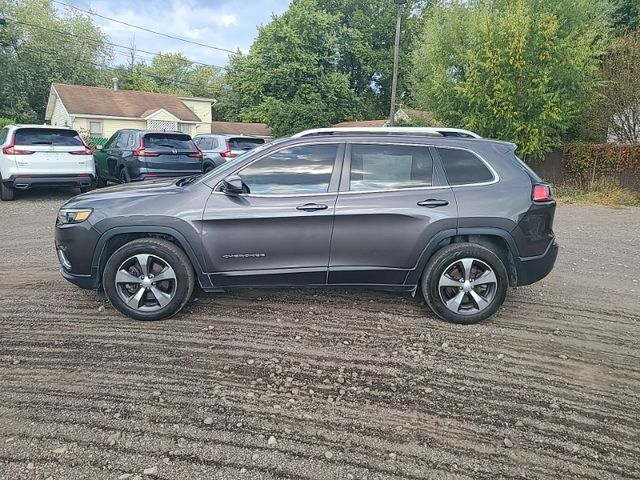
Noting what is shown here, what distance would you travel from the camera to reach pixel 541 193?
4.27 meters

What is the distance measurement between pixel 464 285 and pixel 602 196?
12.2 m

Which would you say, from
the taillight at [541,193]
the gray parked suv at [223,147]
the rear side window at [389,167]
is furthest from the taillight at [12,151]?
the taillight at [541,193]

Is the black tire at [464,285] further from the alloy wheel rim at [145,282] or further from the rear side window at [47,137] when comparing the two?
the rear side window at [47,137]

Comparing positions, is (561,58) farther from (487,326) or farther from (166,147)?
(487,326)

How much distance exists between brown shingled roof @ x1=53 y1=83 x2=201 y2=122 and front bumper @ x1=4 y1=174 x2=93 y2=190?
2497 centimetres

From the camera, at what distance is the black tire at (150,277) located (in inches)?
159

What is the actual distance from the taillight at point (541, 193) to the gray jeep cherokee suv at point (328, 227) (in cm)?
1

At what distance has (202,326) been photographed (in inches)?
161

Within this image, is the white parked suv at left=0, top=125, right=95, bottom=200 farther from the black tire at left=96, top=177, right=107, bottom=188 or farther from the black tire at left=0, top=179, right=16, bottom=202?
the black tire at left=96, top=177, right=107, bottom=188

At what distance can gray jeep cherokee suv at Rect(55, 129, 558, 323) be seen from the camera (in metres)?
4.05

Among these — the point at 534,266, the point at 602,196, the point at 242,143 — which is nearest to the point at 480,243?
the point at 534,266

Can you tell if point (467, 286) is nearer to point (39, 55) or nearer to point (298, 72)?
point (298, 72)

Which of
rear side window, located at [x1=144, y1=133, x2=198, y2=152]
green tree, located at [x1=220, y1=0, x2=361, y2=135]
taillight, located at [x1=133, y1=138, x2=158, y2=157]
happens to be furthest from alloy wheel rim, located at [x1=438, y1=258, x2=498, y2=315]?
green tree, located at [x1=220, y1=0, x2=361, y2=135]

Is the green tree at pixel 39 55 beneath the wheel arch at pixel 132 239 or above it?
above
